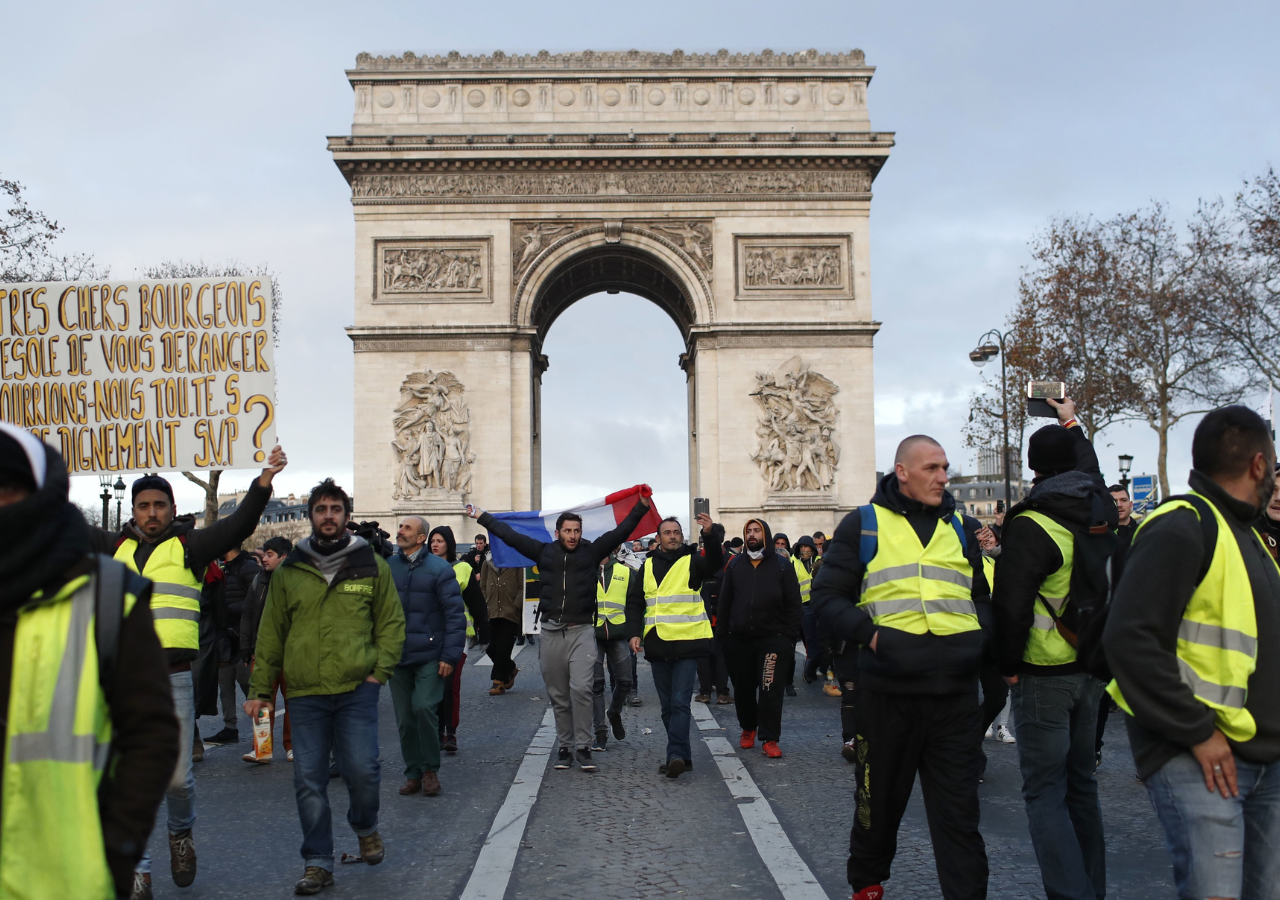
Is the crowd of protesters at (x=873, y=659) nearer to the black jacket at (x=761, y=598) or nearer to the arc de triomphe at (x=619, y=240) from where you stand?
the black jacket at (x=761, y=598)

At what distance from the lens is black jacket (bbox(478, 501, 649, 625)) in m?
8.98

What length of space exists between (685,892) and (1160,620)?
9.33 feet

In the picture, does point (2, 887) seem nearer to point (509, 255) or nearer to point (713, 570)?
point (713, 570)

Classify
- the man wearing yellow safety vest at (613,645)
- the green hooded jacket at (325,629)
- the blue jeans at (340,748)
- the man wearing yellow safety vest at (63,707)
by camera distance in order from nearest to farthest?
the man wearing yellow safety vest at (63,707), the blue jeans at (340,748), the green hooded jacket at (325,629), the man wearing yellow safety vest at (613,645)

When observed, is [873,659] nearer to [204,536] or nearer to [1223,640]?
[1223,640]

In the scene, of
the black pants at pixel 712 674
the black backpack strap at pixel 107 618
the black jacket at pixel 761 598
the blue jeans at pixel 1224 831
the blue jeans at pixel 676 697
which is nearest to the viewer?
the black backpack strap at pixel 107 618

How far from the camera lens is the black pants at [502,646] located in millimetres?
13984

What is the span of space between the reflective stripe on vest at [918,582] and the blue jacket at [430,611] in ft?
13.5

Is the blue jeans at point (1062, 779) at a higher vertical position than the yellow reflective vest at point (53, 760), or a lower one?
lower

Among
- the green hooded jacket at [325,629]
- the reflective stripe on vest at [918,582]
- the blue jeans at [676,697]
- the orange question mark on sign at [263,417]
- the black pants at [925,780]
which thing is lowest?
the blue jeans at [676,697]

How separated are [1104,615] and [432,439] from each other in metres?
27.0

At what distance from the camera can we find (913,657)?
4.61 metres

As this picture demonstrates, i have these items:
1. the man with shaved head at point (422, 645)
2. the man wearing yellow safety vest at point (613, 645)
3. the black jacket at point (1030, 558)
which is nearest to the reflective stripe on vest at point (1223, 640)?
the black jacket at point (1030, 558)

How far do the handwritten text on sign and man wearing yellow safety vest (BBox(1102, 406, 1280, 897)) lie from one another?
18.5 ft
